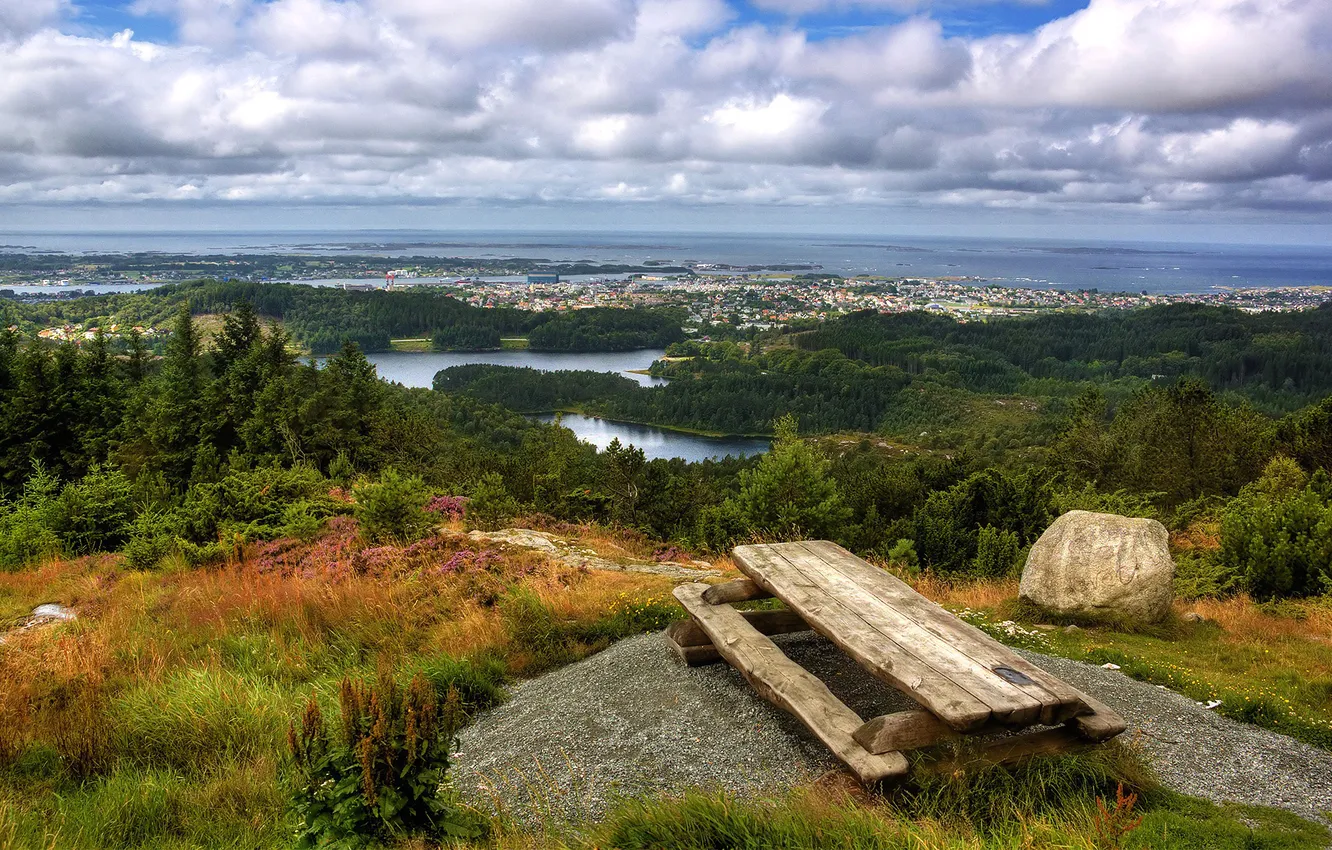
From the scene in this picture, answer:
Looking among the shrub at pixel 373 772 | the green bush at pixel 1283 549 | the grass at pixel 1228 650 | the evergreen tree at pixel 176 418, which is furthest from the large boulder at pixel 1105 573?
the evergreen tree at pixel 176 418

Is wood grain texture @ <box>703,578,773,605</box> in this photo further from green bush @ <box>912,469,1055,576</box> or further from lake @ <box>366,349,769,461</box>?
lake @ <box>366,349,769,461</box>

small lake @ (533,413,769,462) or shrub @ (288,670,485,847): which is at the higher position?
shrub @ (288,670,485,847)

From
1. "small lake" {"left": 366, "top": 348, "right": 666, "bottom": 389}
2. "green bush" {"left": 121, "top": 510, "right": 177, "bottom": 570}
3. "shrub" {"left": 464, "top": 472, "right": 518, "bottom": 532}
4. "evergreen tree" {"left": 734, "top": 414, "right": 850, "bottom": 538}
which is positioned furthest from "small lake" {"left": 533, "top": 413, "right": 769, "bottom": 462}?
"green bush" {"left": 121, "top": 510, "right": 177, "bottom": 570}

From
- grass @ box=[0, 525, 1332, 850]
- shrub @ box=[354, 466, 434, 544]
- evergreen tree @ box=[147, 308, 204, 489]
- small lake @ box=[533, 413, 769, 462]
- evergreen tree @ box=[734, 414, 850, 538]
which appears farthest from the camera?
small lake @ box=[533, 413, 769, 462]

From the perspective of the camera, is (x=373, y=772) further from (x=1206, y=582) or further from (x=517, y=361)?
(x=517, y=361)

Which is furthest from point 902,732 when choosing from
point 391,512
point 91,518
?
point 91,518

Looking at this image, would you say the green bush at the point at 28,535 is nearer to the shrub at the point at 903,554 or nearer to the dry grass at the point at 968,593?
the dry grass at the point at 968,593
